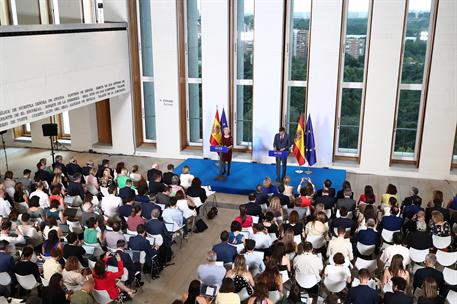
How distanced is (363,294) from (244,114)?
Answer: 8.49 m

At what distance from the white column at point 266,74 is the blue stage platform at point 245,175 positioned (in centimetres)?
70

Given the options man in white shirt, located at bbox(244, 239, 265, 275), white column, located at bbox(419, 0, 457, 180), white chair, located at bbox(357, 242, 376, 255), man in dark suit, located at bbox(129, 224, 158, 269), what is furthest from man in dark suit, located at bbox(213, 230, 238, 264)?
white column, located at bbox(419, 0, 457, 180)

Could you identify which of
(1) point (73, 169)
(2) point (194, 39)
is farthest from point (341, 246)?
(2) point (194, 39)

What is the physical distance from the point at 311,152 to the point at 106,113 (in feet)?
21.6

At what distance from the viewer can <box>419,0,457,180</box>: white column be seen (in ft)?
36.8

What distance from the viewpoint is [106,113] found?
14.6 meters

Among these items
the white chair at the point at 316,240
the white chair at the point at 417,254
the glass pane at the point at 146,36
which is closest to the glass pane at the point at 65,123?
the glass pane at the point at 146,36

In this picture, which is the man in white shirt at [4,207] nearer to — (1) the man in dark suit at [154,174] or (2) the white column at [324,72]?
(1) the man in dark suit at [154,174]

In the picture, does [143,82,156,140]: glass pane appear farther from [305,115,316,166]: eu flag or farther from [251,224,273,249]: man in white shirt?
[251,224,273,249]: man in white shirt

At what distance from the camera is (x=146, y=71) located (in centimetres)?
1396

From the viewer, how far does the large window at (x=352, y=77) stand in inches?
473

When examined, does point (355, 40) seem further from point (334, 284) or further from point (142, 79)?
point (334, 284)

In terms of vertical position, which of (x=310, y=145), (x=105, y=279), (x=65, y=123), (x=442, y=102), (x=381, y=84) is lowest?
(x=105, y=279)

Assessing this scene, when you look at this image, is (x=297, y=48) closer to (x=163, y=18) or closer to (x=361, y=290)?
(x=163, y=18)
